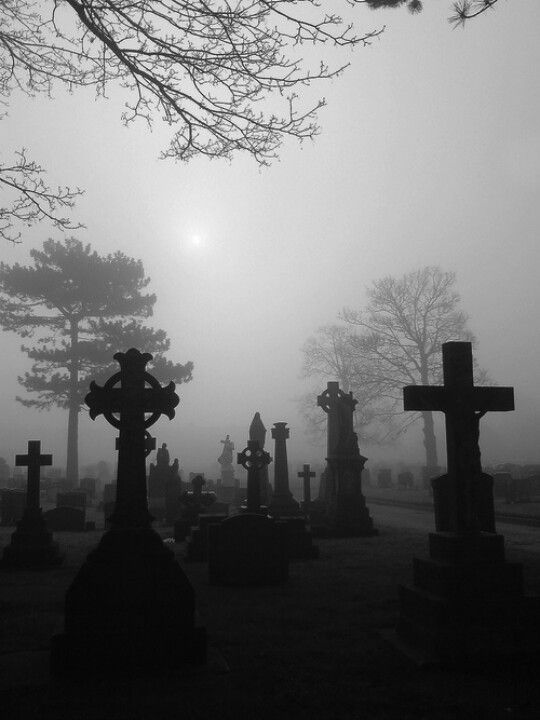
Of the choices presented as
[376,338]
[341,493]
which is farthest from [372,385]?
[341,493]

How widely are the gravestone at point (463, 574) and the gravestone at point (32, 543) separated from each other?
7.20 metres

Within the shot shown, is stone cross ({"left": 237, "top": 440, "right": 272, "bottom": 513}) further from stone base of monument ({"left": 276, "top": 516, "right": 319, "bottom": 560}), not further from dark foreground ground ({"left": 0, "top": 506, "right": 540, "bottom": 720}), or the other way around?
dark foreground ground ({"left": 0, "top": 506, "right": 540, "bottom": 720})

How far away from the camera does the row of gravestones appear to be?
13.6 ft

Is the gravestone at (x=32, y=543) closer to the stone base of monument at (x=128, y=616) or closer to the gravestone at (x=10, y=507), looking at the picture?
the stone base of monument at (x=128, y=616)

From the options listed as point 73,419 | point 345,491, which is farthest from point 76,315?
point 345,491

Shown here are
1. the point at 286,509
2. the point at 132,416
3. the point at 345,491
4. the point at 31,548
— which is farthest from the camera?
the point at 345,491

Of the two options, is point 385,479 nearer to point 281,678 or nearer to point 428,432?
point 428,432

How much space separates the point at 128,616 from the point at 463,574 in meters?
2.48

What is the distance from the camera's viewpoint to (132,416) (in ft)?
15.9

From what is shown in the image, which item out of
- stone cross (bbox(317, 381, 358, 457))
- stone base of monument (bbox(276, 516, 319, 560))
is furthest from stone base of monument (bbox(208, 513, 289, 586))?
stone cross (bbox(317, 381, 358, 457))

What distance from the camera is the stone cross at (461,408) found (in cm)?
477

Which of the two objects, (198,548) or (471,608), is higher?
(471,608)

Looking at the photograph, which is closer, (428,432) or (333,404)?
(333,404)

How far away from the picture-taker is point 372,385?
3284 centimetres
